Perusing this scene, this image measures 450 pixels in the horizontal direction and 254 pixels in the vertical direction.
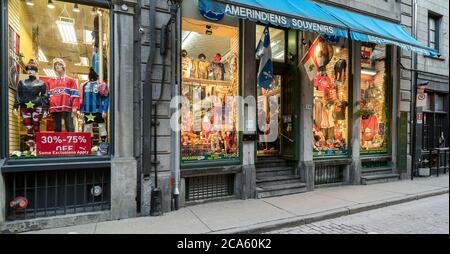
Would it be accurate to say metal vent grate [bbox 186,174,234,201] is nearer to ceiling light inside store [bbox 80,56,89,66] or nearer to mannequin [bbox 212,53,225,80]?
mannequin [bbox 212,53,225,80]

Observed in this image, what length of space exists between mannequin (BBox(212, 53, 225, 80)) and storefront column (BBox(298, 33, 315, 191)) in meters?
2.70

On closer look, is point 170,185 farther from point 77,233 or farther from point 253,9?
point 253,9

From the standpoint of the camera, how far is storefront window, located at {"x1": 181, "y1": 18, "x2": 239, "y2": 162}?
7.68 meters

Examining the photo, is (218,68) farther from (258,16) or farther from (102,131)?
(102,131)

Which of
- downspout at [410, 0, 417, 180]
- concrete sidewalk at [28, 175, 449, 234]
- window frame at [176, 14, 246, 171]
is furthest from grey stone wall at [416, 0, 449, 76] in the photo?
window frame at [176, 14, 246, 171]

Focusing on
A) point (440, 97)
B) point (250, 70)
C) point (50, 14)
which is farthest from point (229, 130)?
point (440, 97)

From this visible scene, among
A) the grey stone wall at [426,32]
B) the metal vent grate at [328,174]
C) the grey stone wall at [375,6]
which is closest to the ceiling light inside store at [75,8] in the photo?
the grey stone wall at [375,6]

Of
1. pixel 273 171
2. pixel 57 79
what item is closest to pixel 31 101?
pixel 57 79

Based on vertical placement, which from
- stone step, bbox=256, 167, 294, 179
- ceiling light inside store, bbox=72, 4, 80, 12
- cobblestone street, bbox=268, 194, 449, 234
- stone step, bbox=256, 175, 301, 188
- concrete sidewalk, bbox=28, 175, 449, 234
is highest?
ceiling light inside store, bbox=72, 4, 80, 12

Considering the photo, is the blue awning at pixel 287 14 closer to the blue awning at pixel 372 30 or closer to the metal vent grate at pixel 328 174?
the blue awning at pixel 372 30

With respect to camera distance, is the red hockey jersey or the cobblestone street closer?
the cobblestone street

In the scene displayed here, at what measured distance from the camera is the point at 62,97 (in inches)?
249

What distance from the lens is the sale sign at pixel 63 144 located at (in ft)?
19.8

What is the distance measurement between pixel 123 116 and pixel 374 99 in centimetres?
924
